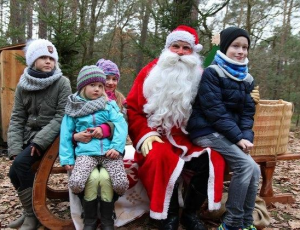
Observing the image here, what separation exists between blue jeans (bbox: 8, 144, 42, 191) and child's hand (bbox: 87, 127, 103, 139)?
0.64 meters

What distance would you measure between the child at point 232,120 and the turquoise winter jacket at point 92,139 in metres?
0.74

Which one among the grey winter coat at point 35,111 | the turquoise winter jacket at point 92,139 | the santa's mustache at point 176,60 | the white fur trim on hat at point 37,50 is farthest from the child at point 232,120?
the white fur trim on hat at point 37,50

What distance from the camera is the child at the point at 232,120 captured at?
264cm

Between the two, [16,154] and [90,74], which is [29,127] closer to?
[16,154]

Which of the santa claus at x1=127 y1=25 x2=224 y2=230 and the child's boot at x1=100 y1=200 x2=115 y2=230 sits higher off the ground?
the santa claus at x1=127 y1=25 x2=224 y2=230

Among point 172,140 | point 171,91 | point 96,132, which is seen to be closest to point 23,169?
point 96,132

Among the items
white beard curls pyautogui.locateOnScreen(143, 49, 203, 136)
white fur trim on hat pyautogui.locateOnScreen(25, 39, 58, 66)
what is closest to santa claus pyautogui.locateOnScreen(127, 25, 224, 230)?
white beard curls pyautogui.locateOnScreen(143, 49, 203, 136)

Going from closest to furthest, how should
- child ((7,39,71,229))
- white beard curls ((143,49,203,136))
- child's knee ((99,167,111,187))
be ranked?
child's knee ((99,167,111,187))
child ((7,39,71,229))
white beard curls ((143,49,203,136))

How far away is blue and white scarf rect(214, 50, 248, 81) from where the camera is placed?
2791 millimetres

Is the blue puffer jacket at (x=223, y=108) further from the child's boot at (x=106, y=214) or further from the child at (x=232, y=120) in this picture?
the child's boot at (x=106, y=214)

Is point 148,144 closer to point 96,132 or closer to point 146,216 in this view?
point 96,132

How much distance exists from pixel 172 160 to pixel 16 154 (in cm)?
145

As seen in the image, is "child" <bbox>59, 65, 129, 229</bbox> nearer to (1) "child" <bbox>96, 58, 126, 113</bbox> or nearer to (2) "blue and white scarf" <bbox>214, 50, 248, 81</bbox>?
(1) "child" <bbox>96, 58, 126, 113</bbox>

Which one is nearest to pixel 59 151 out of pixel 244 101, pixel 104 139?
pixel 104 139
